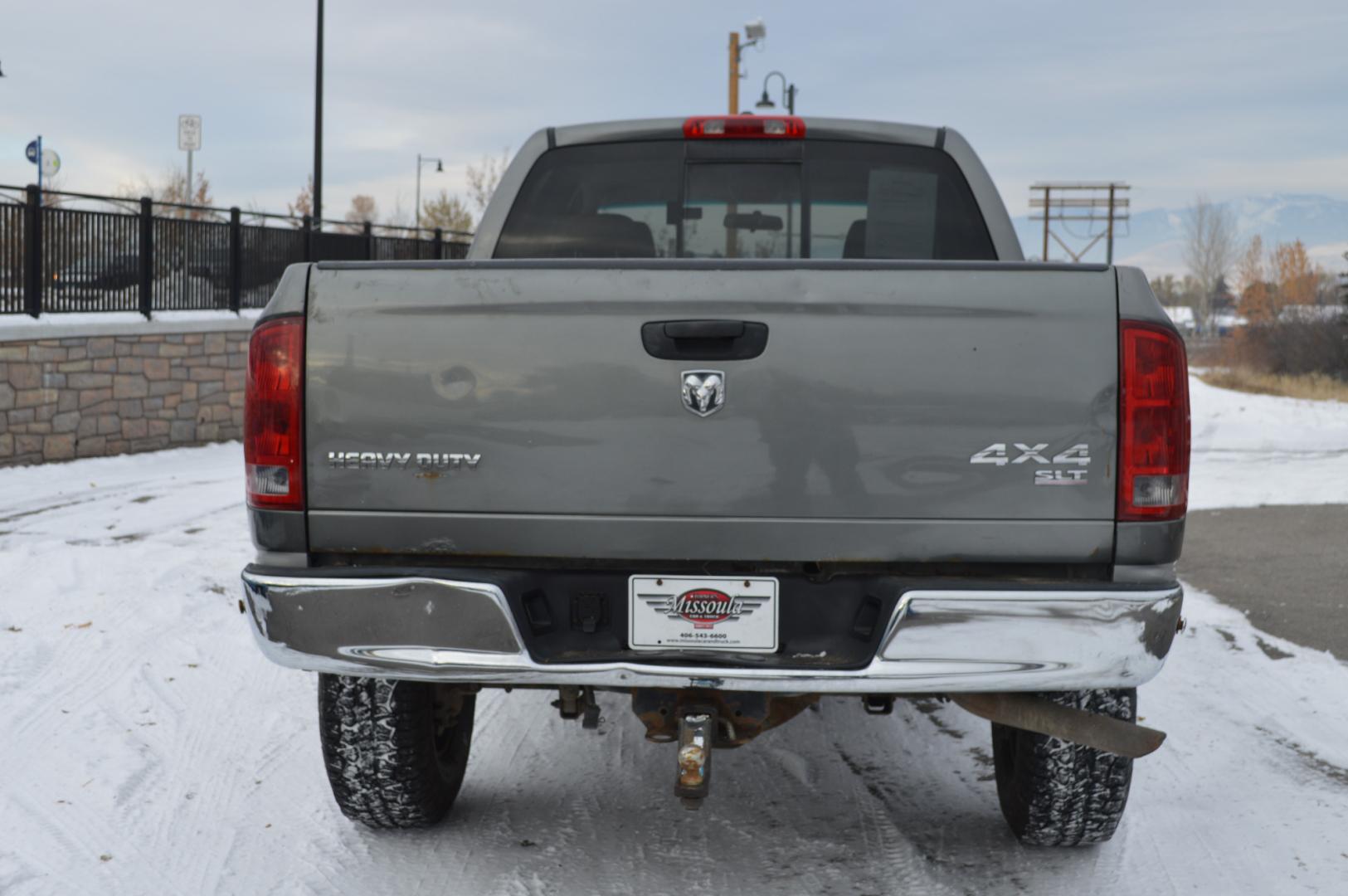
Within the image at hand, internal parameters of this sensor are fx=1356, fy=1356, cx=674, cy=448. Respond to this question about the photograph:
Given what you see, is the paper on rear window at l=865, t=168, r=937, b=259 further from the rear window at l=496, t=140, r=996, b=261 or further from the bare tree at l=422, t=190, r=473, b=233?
the bare tree at l=422, t=190, r=473, b=233

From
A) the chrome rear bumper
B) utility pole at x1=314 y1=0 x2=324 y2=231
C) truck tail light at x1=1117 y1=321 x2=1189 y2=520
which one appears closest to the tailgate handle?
the chrome rear bumper

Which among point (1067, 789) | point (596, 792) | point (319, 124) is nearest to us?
point (1067, 789)

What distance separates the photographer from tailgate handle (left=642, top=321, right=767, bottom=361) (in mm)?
2969

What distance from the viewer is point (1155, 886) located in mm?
3520

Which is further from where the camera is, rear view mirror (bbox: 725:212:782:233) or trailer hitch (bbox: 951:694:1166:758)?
rear view mirror (bbox: 725:212:782:233)

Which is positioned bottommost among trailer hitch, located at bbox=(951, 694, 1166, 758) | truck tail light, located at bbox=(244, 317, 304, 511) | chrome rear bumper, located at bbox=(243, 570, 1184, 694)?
trailer hitch, located at bbox=(951, 694, 1166, 758)

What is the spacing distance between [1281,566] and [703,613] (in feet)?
20.3

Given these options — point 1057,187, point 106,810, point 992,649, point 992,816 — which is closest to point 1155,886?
point 992,816

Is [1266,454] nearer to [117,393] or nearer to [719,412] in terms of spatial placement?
[117,393]

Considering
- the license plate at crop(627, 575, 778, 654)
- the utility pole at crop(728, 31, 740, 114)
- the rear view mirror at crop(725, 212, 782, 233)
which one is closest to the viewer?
the license plate at crop(627, 575, 778, 654)

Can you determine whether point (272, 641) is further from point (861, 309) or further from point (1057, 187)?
point (1057, 187)

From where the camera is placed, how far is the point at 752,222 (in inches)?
185

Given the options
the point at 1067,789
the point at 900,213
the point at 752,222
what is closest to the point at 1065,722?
the point at 1067,789

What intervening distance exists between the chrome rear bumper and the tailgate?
121 mm
